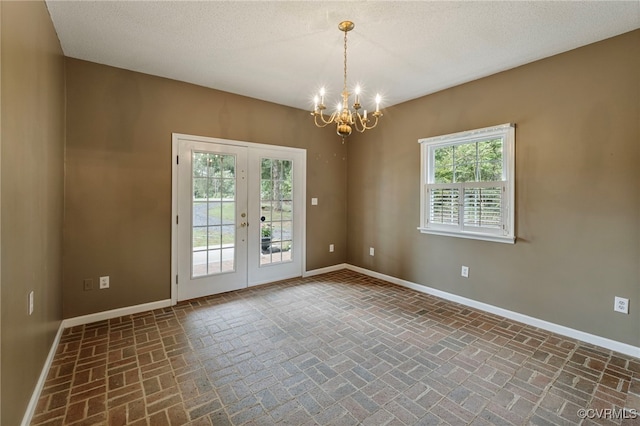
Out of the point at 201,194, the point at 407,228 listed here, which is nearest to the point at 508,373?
the point at 407,228

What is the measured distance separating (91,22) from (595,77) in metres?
4.36

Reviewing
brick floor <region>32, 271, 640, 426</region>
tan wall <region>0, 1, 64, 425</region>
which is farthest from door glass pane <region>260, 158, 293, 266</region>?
tan wall <region>0, 1, 64, 425</region>

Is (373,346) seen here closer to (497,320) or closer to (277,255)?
(497,320)

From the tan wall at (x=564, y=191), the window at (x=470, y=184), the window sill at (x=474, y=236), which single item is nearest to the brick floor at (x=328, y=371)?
the tan wall at (x=564, y=191)

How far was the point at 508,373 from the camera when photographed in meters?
2.25

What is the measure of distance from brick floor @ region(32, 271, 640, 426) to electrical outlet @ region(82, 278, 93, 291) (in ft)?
1.24

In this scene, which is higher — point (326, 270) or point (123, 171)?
point (123, 171)

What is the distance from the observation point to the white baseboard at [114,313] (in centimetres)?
299

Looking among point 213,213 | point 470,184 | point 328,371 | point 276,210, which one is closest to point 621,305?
point 470,184

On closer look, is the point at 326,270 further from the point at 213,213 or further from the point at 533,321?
the point at 533,321

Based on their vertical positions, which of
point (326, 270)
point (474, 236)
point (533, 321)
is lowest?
point (533, 321)

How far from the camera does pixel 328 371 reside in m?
2.27

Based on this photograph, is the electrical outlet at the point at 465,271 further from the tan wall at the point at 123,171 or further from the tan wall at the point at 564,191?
the tan wall at the point at 123,171

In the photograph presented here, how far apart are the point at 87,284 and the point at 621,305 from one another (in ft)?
16.6
